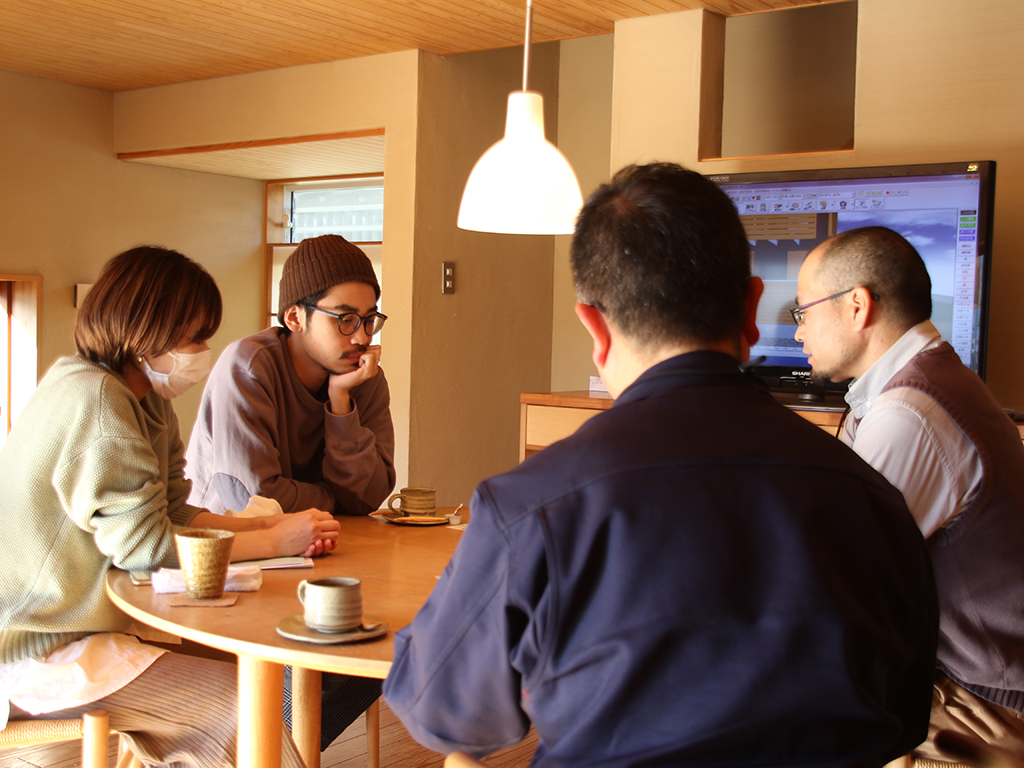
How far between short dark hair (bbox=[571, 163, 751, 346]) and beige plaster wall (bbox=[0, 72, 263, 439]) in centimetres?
490

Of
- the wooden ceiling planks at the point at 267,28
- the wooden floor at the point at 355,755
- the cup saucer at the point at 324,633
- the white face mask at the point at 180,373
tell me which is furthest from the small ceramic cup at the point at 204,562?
the wooden ceiling planks at the point at 267,28

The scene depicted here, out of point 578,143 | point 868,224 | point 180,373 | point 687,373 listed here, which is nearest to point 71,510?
point 180,373

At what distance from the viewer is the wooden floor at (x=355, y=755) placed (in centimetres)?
265

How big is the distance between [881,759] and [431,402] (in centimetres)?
378

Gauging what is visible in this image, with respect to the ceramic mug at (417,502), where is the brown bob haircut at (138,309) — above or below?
above

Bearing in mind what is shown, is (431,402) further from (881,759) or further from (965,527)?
(881,759)

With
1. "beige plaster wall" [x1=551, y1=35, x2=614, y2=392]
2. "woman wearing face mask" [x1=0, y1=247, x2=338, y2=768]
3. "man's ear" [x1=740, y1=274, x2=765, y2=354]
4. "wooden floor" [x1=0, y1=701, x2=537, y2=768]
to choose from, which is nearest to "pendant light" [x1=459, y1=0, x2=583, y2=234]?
"woman wearing face mask" [x1=0, y1=247, x2=338, y2=768]

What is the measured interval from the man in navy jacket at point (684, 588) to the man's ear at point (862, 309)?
3.11ft

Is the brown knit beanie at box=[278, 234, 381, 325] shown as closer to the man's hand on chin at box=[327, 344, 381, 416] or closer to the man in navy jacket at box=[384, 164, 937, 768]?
the man's hand on chin at box=[327, 344, 381, 416]

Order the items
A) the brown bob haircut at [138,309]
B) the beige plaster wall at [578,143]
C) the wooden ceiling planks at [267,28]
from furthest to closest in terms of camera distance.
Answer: the beige plaster wall at [578,143] → the wooden ceiling planks at [267,28] → the brown bob haircut at [138,309]

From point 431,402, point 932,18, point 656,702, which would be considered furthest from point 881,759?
point 431,402

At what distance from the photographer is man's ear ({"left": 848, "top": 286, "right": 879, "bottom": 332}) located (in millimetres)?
1865

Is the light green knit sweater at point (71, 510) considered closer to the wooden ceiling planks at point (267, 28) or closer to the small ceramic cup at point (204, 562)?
the small ceramic cup at point (204, 562)

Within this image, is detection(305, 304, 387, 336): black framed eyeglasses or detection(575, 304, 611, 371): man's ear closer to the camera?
detection(575, 304, 611, 371): man's ear
